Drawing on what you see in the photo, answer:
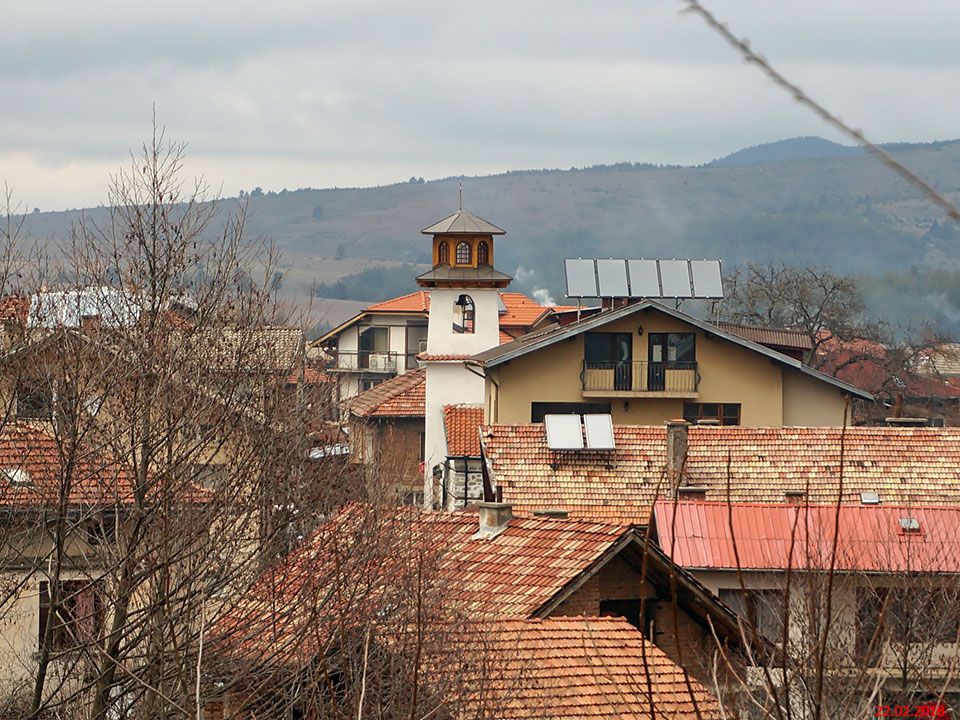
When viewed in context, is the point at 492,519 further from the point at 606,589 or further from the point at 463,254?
the point at 463,254

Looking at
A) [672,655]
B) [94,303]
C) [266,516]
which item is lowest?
[672,655]

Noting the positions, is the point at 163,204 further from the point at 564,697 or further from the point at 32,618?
the point at 564,697

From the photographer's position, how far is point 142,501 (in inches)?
655

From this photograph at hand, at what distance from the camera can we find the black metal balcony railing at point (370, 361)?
88.4m

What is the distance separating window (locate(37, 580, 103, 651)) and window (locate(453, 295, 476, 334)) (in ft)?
103

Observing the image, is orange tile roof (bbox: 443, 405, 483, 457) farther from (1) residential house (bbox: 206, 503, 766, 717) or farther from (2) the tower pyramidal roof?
(1) residential house (bbox: 206, 503, 766, 717)

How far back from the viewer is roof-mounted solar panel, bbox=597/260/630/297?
51156 millimetres

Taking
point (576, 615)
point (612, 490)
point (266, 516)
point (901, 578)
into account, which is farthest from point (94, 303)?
point (612, 490)

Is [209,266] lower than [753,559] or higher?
higher

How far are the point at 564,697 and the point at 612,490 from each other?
57.9 feet

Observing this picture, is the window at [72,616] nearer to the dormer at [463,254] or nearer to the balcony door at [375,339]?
the dormer at [463,254]

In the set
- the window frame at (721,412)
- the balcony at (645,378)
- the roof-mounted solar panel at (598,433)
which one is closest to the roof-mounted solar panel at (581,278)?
the balcony at (645,378)

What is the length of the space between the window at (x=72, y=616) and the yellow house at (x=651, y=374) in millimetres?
24462

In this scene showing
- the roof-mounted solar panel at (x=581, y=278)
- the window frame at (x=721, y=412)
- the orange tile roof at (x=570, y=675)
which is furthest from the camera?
the roof-mounted solar panel at (x=581, y=278)
